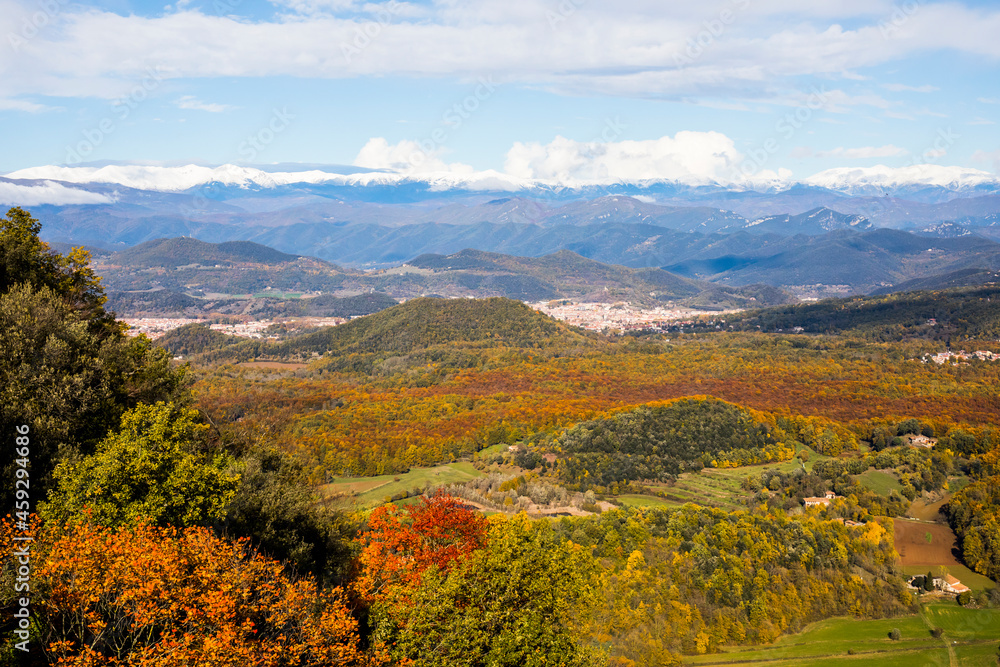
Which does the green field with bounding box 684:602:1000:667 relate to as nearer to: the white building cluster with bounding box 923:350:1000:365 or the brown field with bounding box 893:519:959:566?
the brown field with bounding box 893:519:959:566

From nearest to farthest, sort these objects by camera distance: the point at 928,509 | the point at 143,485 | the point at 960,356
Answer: the point at 143,485, the point at 928,509, the point at 960,356

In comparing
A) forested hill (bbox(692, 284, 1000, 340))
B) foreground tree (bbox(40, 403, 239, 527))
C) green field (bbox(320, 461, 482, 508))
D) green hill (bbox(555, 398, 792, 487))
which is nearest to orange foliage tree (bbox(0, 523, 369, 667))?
foreground tree (bbox(40, 403, 239, 527))

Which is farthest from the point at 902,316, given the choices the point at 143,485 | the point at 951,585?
the point at 143,485

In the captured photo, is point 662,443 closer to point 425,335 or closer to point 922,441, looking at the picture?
point 922,441

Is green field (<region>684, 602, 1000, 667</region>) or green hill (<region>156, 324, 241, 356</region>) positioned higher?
green hill (<region>156, 324, 241, 356</region>)

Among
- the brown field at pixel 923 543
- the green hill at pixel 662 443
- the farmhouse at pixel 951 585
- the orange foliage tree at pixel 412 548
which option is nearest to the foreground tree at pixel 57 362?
the orange foliage tree at pixel 412 548

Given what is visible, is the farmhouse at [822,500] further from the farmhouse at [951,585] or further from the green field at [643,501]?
the green field at [643,501]

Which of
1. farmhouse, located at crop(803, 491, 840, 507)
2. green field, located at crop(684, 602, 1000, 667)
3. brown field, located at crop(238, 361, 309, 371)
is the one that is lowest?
green field, located at crop(684, 602, 1000, 667)
